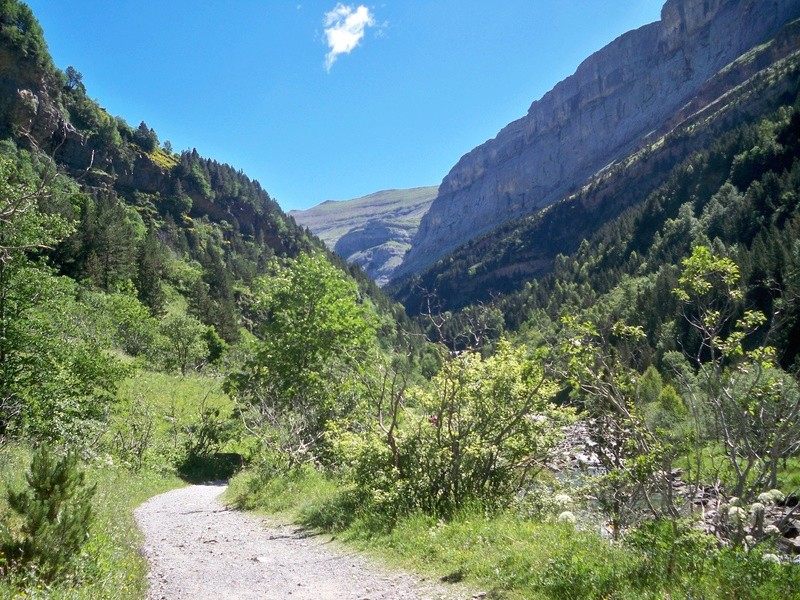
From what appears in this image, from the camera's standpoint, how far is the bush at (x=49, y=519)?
5.11 m

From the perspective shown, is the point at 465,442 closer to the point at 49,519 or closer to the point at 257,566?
the point at 257,566

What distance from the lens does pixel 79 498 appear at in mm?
5875

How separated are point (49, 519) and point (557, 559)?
5468 mm

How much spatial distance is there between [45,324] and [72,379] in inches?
68.3

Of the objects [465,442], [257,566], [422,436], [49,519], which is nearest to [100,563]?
[49,519]

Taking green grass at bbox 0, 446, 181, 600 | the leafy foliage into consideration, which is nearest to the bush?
green grass at bbox 0, 446, 181, 600

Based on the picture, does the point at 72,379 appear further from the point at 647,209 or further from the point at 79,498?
the point at 647,209

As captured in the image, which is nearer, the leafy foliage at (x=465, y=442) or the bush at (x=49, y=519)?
the bush at (x=49, y=519)

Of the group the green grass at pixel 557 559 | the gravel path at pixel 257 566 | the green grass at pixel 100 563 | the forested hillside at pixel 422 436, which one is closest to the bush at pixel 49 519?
the forested hillside at pixel 422 436

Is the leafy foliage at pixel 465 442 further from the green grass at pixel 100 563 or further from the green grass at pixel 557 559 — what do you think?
the green grass at pixel 100 563

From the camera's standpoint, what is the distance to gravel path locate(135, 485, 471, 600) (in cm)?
630

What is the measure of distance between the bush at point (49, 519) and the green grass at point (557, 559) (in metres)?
4.02

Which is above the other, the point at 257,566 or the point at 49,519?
the point at 49,519

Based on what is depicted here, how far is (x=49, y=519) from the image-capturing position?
5.47 meters
